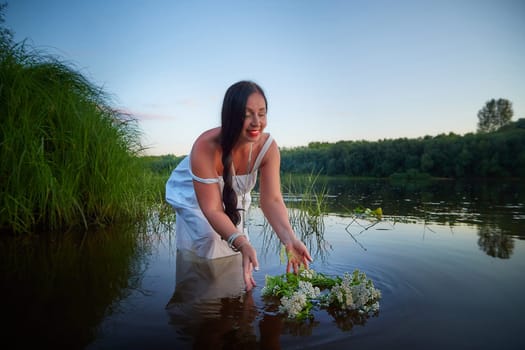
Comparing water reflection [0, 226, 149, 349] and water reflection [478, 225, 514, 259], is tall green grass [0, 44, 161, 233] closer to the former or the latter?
water reflection [0, 226, 149, 349]

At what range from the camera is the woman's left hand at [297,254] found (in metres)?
2.66

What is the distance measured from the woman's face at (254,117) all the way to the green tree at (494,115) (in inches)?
2294

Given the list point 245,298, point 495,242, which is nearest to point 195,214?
point 245,298

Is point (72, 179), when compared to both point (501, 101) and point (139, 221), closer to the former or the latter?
point (139, 221)

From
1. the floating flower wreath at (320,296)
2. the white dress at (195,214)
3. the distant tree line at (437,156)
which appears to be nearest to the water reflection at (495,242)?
the floating flower wreath at (320,296)

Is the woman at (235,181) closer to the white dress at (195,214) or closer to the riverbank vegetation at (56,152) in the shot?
the white dress at (195,214)

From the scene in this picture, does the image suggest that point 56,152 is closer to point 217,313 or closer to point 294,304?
point 217,313

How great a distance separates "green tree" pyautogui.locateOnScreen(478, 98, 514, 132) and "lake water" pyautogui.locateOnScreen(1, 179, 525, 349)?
184 ft

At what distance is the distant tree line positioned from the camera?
91.9 ft

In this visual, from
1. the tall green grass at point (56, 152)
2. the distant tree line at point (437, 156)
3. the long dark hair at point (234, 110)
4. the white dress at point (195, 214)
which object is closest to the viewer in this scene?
the long dark hair at point (234, 110)

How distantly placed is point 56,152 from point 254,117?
3.63 metres

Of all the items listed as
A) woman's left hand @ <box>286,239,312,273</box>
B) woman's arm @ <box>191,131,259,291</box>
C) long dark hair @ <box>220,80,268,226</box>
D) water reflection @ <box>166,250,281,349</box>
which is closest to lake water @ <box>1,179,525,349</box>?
water reflection @ <box>166,250,281,349</box>

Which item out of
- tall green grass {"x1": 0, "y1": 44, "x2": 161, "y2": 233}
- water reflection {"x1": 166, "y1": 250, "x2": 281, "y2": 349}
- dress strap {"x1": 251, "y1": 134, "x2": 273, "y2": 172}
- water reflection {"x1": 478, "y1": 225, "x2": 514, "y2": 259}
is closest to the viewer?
water reflection {"x1": 166, "y1": 250, "x2": 281, "y2": 349}

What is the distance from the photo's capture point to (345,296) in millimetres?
2393
